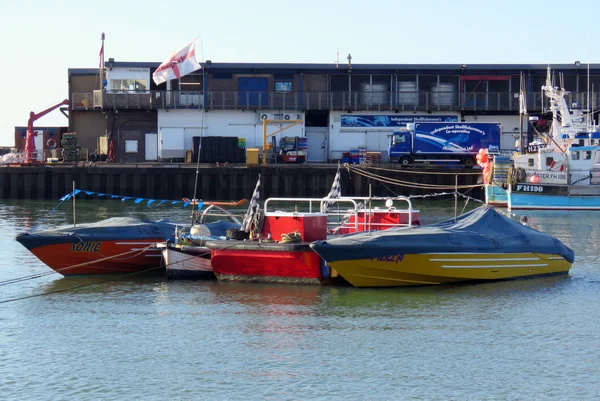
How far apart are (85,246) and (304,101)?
1745 inches

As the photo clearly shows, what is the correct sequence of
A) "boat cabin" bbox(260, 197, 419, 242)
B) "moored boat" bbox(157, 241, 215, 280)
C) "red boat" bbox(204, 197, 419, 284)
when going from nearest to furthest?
"red boat" bbox(204, 197, 419, 284) → "boat cabin" bbox(260, 197, 419, 242) → "moored boat" bbox(157, 241, 215, 280)

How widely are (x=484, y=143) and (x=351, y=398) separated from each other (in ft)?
166

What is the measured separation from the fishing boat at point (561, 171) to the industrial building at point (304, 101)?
17408mm

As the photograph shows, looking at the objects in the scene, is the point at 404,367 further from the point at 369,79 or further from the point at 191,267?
the point at 369,79

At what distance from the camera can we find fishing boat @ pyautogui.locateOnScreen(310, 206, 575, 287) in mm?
22250

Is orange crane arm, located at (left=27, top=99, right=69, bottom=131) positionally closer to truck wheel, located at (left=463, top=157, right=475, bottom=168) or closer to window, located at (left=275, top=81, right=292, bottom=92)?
window, located at (left=275, top=81, right=292, bottom=92)

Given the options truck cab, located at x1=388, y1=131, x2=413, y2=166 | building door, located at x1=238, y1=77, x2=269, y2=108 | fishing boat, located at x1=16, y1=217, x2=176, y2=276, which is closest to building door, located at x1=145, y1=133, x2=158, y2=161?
building door, located at x1=238, y1=77, x2=269, y2=108

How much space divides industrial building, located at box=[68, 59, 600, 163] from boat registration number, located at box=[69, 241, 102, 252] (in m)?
41.6

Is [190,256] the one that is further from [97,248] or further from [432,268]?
[432,268]

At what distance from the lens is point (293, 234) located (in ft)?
75.0

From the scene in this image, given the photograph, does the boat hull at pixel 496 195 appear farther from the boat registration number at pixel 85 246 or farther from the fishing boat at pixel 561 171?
the boat registration number at pixel 85 246

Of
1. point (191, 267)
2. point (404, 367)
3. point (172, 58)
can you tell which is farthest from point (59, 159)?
point (404, 367)

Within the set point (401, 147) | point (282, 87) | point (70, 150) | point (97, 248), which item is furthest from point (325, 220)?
point (282, 87)

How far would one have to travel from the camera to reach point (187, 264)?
24.8 m
